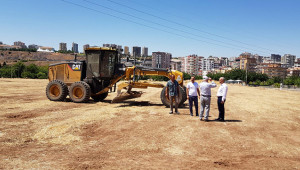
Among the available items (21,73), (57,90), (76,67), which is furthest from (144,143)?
(21,73)

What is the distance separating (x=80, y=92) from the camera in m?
13.2

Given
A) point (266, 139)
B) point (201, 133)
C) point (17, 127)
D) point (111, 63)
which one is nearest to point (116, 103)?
point (111, 63)

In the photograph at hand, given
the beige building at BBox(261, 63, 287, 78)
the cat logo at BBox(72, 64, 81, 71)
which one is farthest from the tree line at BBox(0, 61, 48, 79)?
the beige building at BBox(261, 63, 287, 78)

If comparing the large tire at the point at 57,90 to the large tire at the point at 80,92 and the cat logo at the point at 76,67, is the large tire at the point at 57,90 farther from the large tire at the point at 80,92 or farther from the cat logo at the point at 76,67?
the cat logo at the point at 76,67

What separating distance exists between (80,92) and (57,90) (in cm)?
170

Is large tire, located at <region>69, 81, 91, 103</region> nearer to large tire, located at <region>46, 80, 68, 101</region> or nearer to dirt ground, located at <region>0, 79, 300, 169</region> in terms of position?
large tire, located at <region>46, 80, 68, 101</region>

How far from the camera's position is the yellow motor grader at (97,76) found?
12.4 meters

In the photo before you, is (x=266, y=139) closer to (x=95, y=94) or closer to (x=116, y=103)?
(x=116, y=103)

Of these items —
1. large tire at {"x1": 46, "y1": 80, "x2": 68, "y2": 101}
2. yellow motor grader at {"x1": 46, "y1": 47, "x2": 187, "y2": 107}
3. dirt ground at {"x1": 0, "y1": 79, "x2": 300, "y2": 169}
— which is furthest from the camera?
large tire at {"x1": 46, "y1": 80, "x2": 68, "y2": 101}

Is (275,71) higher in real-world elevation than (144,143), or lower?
higher

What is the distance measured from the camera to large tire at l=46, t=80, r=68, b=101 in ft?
44.4

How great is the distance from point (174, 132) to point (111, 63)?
7.42 metres

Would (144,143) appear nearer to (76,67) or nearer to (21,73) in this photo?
(76,67)

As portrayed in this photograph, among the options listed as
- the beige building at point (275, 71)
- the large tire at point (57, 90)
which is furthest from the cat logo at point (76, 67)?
the beige building at point (275, 71)
